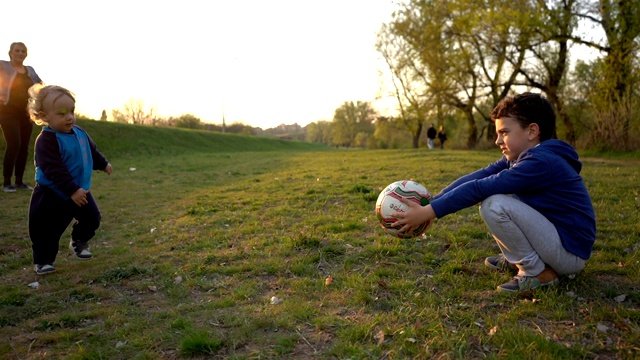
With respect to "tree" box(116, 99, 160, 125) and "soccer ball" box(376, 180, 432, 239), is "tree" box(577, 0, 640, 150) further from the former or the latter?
"tree" box(116, 99, 160, 125)

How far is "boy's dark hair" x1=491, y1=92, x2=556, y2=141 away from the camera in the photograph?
11.9 feet

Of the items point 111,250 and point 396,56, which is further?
point 396,56

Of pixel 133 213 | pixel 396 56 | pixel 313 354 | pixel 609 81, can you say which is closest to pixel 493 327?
pixel 313 354

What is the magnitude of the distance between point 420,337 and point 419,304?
0.54m

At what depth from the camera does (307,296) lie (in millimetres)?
3850

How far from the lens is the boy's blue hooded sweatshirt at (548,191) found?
341 centimetres

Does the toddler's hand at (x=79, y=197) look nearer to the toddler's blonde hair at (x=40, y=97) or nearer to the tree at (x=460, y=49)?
the toddler's blonde hair at (x=40, y=97)

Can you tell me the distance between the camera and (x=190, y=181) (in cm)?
1419

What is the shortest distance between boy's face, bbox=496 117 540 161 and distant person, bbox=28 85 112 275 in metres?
4.41

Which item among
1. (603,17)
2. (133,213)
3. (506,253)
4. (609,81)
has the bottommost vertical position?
(133,213)

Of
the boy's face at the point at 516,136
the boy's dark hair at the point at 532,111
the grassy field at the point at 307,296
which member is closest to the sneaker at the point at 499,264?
the grassy field at the point at 307,296

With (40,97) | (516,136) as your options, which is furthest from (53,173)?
(516,136)

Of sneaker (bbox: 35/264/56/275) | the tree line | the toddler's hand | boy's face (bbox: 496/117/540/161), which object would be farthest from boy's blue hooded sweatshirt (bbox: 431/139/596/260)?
the tree line

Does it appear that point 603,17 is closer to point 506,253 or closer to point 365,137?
point 506,253
